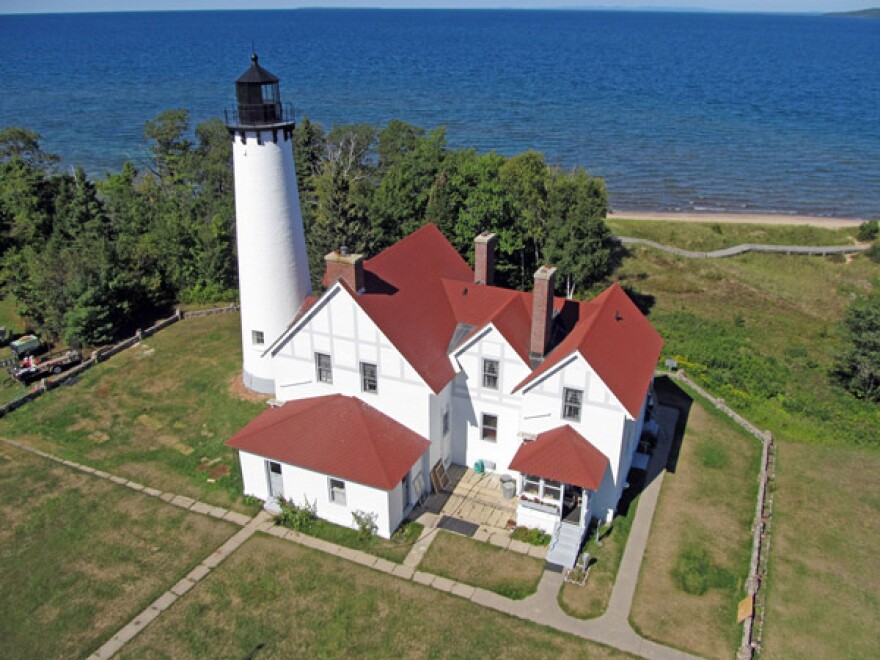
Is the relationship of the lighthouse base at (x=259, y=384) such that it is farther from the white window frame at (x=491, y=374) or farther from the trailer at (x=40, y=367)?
the white window frame at (x=491, y=374)

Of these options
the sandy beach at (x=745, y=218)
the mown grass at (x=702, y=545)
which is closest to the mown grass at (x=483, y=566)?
the mown grass at (x=702, y=545)

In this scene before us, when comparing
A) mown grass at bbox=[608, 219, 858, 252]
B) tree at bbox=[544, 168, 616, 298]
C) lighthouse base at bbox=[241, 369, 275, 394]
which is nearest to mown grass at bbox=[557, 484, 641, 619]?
lighthouse base at bbox=[241, 369, 275, 394]

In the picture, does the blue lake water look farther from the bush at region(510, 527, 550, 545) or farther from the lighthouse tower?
the bush at region(510, 527, 550, 545)

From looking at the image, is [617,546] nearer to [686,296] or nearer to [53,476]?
[53,476]

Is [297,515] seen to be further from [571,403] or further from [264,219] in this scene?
[264,219]

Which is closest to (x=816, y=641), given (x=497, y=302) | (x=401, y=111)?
(x=497, y=302)
